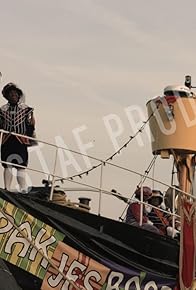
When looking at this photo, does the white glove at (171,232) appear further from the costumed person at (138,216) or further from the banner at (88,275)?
the banner at (88,275)

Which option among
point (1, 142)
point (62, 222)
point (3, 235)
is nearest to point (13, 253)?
point (3, 235)

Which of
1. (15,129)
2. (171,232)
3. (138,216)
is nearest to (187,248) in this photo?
(171,232)

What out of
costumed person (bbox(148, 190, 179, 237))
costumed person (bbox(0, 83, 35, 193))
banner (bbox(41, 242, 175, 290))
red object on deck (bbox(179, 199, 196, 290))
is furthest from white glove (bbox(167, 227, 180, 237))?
costumed person (bbox(0, 83, 35, 193))

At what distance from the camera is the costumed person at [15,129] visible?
401 inches

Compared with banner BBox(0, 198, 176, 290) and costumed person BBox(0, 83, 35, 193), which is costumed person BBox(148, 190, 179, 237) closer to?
banner BBox(0, 198, 176, 290)

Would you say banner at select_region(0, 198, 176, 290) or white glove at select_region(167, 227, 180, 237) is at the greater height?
white glove at select_region(167, 227, 180, 237)

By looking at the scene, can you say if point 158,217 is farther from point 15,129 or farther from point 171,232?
point 15,129

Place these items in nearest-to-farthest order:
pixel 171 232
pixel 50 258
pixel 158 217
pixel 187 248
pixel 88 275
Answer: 1. pixel 50 258
2. pixel 88 275
3. pixel 187 248
4. pixel 171 232
5. pixel 158 217

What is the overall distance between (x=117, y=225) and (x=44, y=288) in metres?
1.70

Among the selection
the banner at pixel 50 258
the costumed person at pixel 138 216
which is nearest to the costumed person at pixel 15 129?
the banner at pixel 50 258

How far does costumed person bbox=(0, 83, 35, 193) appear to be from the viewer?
1018 centimetres

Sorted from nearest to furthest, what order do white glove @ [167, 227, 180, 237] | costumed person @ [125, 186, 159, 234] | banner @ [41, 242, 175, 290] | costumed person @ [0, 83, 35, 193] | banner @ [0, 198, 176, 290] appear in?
banner @ [0, 198, 176, 290]
banner @ [41, 242, 175, 290]
costumed person @ [0, 83, 35, 193]
costumed person @ [125, 186, 159, 234]
white glove @ [167, 227, 180, 237]

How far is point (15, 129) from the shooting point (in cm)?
1046

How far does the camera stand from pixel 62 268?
997cm
